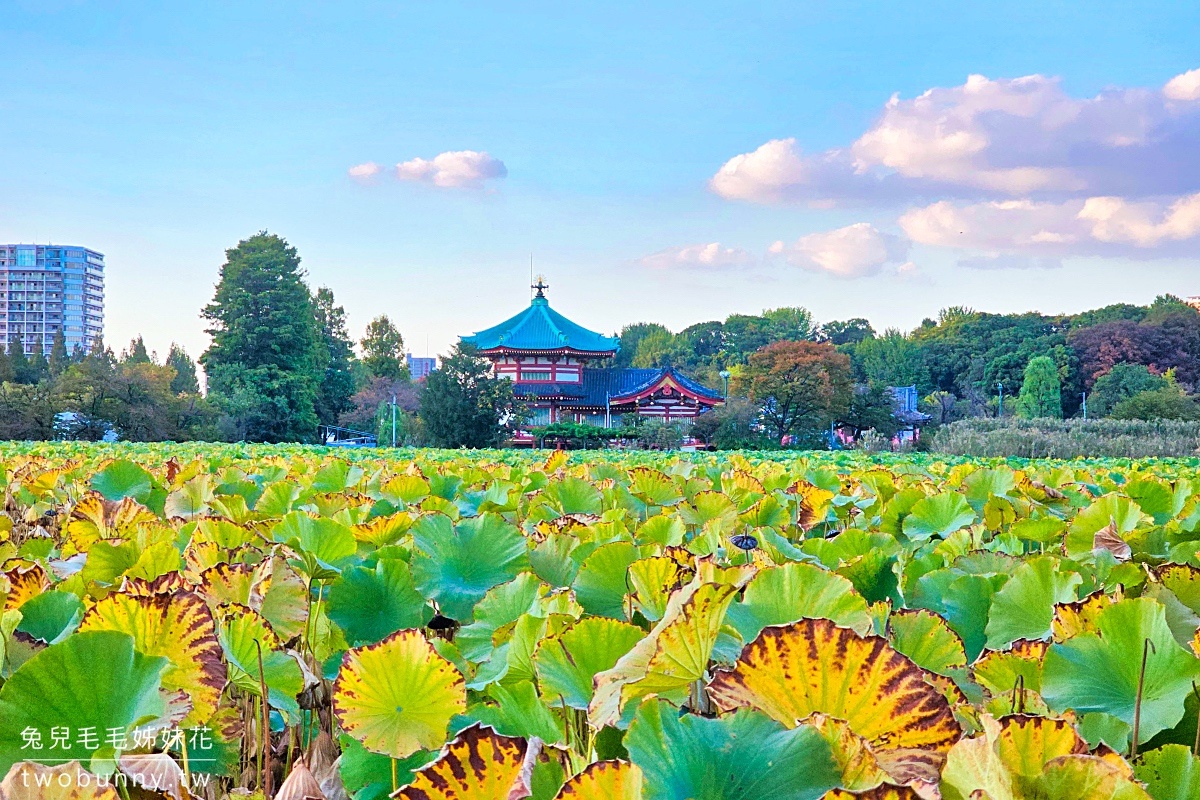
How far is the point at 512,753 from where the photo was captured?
434 millimetres

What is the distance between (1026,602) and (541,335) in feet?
104

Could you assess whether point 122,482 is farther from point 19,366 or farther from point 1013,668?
point 19,366

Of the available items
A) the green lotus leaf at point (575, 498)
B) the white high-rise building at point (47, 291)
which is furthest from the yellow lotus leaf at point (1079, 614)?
the white high-rise building at point (47, 291)

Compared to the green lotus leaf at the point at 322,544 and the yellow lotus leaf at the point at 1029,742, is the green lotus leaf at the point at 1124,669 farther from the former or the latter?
the green lotus leaf at the point at 322,544

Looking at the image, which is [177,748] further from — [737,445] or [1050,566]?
[737,445]

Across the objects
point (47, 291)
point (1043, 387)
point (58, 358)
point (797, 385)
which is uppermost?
point (47, 291)

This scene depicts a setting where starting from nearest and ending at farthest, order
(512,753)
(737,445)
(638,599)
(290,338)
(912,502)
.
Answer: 1. (512,753)
2. (638,599)
3. (912,502)
4. (737,445)
5. (290,338)

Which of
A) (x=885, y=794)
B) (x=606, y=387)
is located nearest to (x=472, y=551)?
(x=885, y=794)

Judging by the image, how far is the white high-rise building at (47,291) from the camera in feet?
279

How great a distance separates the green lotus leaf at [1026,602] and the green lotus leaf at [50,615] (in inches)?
30.4

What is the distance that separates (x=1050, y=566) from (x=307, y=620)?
67cm

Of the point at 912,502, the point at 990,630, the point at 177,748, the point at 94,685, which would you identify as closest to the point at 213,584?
the point at 177,748

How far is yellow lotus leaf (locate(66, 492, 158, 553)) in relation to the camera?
1367 mm

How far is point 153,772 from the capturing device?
55 centimetres
